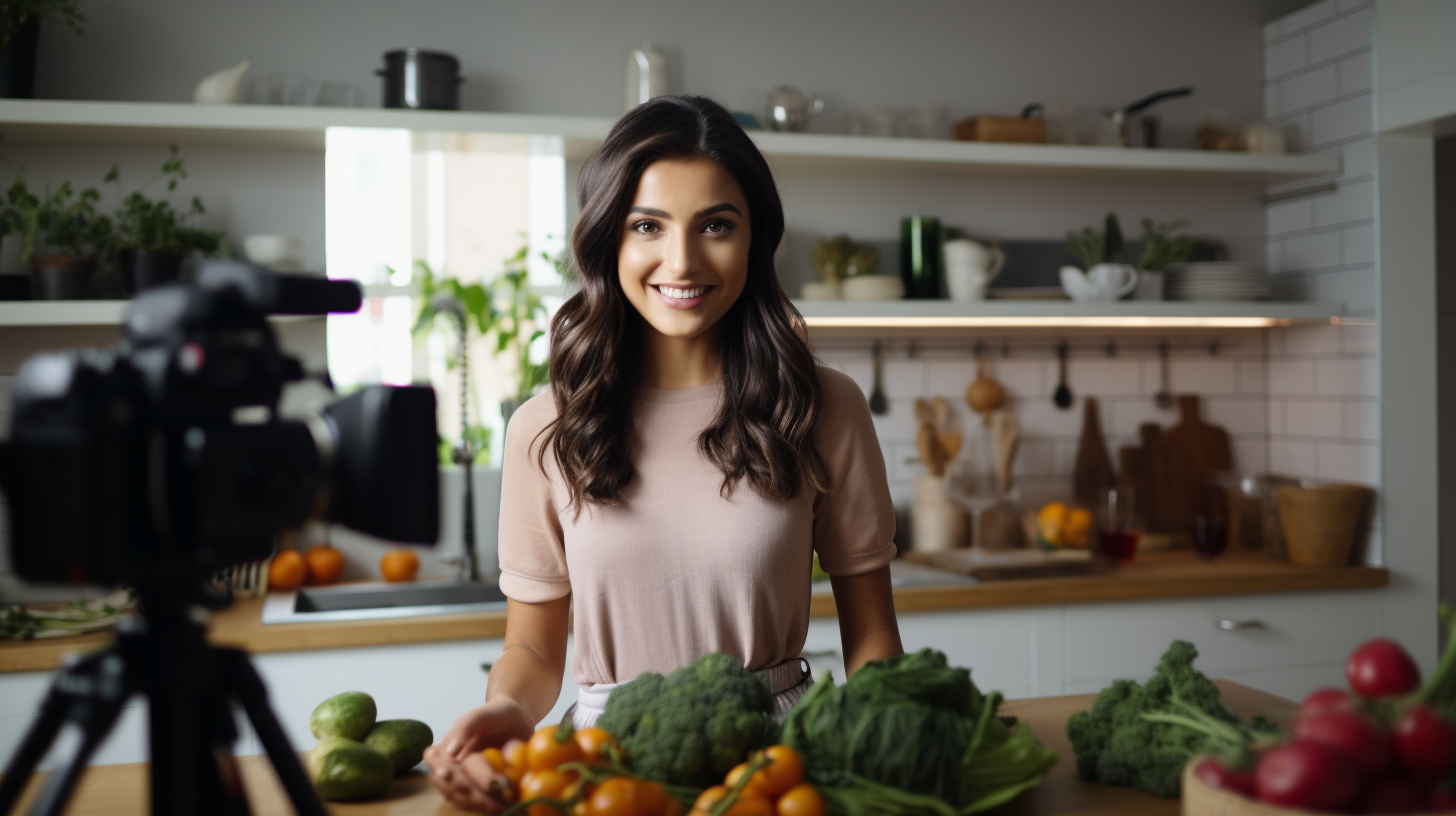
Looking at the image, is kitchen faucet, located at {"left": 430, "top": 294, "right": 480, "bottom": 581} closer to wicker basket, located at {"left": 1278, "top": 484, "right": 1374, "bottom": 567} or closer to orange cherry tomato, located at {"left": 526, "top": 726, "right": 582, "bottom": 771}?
orange cherry tomato, located at {"left": 526, "top": 726, "right": 582, "bottom": 771}

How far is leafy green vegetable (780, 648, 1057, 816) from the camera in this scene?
967mm

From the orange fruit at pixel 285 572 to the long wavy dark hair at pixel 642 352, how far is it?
1.46 metres

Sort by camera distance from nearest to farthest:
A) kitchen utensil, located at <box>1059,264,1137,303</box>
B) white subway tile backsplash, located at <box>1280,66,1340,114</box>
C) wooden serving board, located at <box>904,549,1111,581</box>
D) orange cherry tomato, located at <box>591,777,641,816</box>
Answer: orange cherry tomato, located at <box>591,777,641,816</box>
wooden serving board, located at <box>904,549,1111,581</box>
kitchen utensil, located at <box>1059,264,1137,303</box>
white subway tile backsplash, located at <box>1280,66,1340,114</box>

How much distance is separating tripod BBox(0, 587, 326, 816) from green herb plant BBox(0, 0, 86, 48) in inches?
89.7

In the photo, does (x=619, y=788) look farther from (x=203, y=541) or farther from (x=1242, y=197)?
(x=1242, y=197)

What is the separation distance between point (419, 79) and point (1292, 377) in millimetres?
2584

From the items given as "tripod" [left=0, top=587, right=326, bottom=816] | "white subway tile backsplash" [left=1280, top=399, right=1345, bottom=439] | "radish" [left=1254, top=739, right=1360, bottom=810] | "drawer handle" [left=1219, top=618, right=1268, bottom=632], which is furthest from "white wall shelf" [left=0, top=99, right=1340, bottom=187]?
"radish" [left=1254, top=739, right=1360, bottom=810]

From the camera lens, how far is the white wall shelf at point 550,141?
2512 millimetres

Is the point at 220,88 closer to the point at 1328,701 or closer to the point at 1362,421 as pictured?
the point at 1328,701

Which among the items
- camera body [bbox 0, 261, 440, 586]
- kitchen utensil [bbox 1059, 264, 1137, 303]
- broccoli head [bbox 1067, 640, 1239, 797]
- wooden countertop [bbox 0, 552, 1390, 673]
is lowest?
wooden countertop [bbox 0, 552, 1390, 673]

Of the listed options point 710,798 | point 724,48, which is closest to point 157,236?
point 724,48

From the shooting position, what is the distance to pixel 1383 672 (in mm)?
842

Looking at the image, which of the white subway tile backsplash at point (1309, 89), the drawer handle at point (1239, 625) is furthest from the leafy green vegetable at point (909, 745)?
the white subway tile backsplash at point (1309, 89)

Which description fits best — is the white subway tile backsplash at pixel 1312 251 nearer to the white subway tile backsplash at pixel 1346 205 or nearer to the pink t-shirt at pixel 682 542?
the white subway tile backsplash at pixel 1346 205
